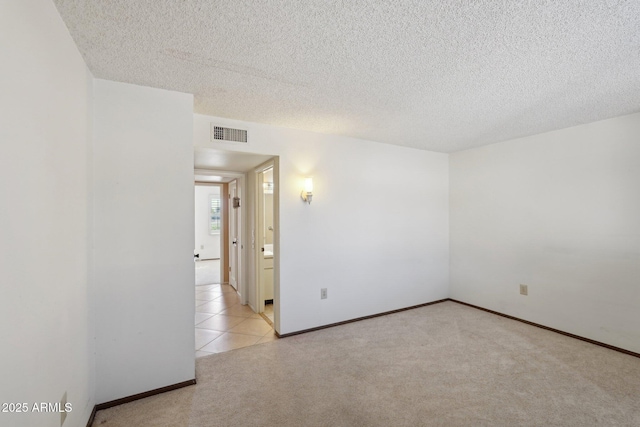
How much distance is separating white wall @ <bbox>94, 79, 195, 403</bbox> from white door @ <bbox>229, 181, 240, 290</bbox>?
271 centimetres

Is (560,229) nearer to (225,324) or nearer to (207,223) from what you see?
(225,324)

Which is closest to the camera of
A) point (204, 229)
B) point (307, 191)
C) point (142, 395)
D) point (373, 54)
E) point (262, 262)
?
point (373, 54)

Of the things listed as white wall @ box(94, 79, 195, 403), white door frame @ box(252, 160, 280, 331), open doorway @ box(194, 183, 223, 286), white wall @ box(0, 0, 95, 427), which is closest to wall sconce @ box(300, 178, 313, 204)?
white door frame @ box(252, 160, 280, 331)

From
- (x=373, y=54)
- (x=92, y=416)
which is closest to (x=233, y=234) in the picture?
(x=92, y=416)

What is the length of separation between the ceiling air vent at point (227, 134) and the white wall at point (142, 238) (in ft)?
1.52

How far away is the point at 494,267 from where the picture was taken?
407 cm

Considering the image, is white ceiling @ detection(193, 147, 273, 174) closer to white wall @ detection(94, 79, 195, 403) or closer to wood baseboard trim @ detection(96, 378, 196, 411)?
white wall @ detection(94, 79, 195, 403)

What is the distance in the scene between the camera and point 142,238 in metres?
2.24

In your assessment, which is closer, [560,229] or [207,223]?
[560,229]

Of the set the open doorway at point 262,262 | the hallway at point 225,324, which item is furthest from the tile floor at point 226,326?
the open doorway at point 262,262

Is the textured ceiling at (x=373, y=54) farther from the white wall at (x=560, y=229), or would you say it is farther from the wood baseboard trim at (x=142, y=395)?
the wood baseboard trim at (x=142, y=395)

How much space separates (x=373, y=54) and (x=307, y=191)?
1.76 m

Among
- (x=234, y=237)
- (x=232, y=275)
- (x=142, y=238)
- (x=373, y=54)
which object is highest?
(x=373, y=54)

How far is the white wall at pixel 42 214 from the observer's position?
3.35 feet
